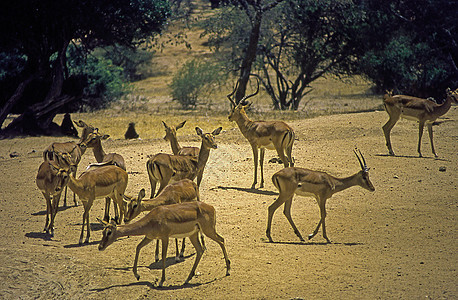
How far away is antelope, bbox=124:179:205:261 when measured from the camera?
26.4 feet

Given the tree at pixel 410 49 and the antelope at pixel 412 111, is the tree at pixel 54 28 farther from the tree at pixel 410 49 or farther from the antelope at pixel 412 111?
the antelope at pixel 412 111

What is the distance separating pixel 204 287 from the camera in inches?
293

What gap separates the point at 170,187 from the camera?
29.2 feet

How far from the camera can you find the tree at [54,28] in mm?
20312

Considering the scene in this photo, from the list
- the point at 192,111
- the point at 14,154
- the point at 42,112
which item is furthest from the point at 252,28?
the point at 14,154

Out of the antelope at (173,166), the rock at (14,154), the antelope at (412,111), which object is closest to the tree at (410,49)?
the antelope at (412,111)

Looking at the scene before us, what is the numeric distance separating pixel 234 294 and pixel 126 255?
215cm

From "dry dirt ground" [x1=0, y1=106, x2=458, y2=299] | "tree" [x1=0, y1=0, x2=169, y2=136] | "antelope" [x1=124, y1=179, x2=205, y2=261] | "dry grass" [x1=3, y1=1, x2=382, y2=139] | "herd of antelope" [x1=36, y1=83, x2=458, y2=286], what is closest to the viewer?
"dry dirt ground" [x1=0, y1=106, x2=458, y2=299]

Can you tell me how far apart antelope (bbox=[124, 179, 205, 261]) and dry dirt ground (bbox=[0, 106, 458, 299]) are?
2.40 feet

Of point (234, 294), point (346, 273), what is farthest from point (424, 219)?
point (234, 294)

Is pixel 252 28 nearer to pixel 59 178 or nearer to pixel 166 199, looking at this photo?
pixel 59 178

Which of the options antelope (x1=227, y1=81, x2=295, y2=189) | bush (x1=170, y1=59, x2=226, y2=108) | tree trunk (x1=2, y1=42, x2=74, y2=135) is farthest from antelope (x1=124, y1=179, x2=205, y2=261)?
bush (x1=170, y1=59, x2=226, y2=108)

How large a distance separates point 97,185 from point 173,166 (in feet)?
5.39

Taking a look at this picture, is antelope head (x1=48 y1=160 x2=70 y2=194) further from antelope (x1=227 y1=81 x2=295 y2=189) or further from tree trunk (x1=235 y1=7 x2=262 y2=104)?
tree trunk (x1=235 y1=7 x2=262 y2=104)
